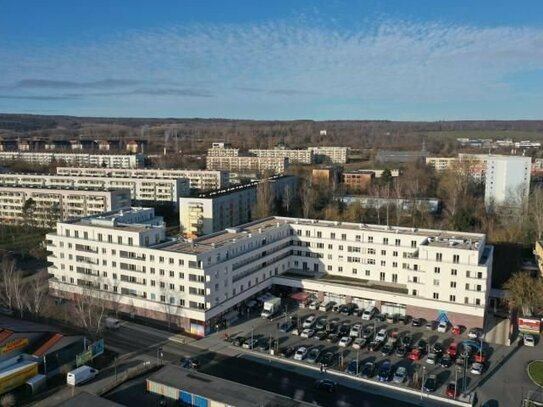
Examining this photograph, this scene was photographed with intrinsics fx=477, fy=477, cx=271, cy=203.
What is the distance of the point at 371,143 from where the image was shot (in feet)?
517

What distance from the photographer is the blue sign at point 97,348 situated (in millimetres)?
22538

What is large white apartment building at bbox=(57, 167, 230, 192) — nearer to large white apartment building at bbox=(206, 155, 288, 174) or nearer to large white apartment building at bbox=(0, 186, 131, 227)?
large white apartment building at bbox=(0, 186, 131, 227)

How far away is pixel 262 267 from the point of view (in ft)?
102

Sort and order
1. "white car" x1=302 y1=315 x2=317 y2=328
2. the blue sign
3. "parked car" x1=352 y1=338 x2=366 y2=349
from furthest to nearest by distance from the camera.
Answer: "white car" x1=302 y1=315 x2=317 y2=328
"parked car" x1=352 y1=338 x2=366 y2=349
the blue sign

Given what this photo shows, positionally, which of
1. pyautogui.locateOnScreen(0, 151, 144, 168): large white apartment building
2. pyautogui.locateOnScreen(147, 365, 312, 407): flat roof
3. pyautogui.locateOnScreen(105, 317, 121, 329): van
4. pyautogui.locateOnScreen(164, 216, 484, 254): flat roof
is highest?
pyautogui.locateOnScreen(0, 151, 144, 168): large white apartment building

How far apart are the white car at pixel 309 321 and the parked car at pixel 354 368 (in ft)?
15.6

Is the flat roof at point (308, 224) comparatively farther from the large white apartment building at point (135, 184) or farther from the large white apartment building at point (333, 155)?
the large white apartment building at point (333, 155)

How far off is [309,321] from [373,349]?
4.44 meters

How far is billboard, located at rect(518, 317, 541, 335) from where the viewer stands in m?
26.5

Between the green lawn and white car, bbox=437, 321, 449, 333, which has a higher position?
white car, bbox=437, 321, 449, 333

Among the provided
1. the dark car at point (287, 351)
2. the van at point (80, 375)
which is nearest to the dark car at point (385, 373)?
the dark car at point (287, 351)

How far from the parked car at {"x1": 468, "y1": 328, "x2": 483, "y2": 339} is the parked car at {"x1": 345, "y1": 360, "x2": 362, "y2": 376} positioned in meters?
7.49

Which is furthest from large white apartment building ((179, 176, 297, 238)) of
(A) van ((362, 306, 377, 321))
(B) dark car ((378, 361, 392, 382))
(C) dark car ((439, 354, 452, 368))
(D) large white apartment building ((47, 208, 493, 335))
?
(C) dark car ((439, 354, 452, 368))

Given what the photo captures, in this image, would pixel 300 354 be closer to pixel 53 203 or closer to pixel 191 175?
pixel 53 203
